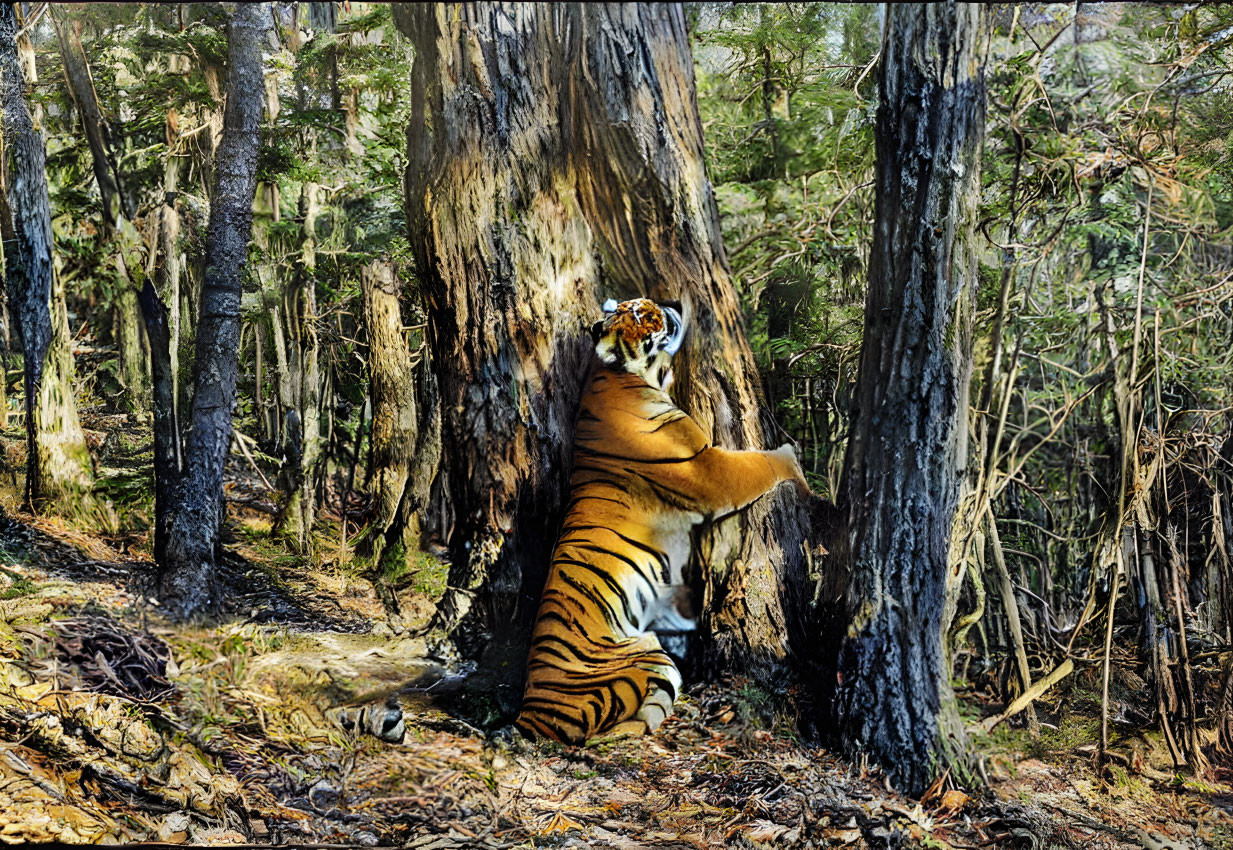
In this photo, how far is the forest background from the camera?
2604mm

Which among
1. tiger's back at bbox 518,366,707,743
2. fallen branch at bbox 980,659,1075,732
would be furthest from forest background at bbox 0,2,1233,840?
tiger's back at bbox 518,366,707,743

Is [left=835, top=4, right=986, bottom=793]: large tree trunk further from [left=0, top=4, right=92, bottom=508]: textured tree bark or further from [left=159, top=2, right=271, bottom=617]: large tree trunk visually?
[left=0, top=4, right=92, bottom=508]: textured tree bark

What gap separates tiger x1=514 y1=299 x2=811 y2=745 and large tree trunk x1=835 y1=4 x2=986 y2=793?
1.11 feet

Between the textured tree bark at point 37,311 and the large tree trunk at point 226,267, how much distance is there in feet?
1.28

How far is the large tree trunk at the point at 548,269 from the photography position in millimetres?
2664

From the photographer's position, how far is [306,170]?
2.69 metres

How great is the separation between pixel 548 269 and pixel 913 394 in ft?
4.11

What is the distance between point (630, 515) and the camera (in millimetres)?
2760

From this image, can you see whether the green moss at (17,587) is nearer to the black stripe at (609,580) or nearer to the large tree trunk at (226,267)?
the large tree trunk at (226,267)

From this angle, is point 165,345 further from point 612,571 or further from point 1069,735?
point 1069,735

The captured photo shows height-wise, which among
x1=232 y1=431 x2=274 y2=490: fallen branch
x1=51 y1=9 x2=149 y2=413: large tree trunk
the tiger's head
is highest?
x1=51 y1=9 x2=149 y2=413: large tree trunk

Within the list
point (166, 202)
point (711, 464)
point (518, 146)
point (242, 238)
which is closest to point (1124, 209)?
point (711, 464)

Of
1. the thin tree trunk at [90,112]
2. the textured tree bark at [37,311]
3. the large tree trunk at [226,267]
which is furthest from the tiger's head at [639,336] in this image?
the textured tree bark at [37,311]

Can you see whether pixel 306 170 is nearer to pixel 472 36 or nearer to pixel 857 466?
pixel 472 36
